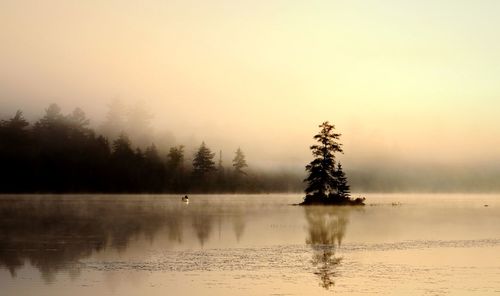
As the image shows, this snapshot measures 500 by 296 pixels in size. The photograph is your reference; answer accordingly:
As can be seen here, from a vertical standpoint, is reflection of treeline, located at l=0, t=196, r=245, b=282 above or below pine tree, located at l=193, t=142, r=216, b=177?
below

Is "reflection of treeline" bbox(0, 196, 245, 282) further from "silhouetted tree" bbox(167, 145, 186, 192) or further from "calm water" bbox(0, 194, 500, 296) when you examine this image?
"silhouetted tree" bbox(167, 145, 186, 192)

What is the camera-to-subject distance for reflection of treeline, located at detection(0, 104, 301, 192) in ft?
471

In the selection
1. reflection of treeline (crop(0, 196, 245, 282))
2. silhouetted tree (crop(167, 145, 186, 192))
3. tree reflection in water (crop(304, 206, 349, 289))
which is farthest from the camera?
silhouetted tree (crop(167, 145, 186, 192))

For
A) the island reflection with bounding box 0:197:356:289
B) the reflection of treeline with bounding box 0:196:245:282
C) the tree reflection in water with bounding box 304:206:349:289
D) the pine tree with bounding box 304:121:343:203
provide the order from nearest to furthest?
the tree reflection in water with bounding box 304:206:349:289, the island reflection with bounding box 0:197:356:289, the reflection of treeline with bounding box 0:196:245:282, the pine tree with bounding box 304:121:343:203

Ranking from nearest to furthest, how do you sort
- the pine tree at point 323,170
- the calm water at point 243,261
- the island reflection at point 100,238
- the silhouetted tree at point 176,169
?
the calm water at point 243,261 → the island reflection at point 100,238 → the pine tree at point 323,170 → the silhouetted tree at point 176,169

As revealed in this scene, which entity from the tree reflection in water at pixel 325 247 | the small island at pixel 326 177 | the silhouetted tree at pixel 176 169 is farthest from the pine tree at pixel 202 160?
the tree reflection in water at pixel 325 247

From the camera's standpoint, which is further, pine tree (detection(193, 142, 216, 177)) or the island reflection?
pine tree (detection(193, 142, 216, 177))

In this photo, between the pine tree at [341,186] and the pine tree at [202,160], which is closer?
the pine tree at [341,186]

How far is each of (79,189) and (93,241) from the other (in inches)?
4513

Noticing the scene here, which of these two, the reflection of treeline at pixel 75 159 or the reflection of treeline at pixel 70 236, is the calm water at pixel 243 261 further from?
the reflection of treeline at pixel 75 159

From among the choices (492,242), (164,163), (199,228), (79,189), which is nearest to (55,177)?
(79,189)

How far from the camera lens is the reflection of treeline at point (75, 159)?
144m

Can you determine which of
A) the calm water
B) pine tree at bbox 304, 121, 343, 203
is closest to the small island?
pine tree at bbox 304, 121, 343, 203

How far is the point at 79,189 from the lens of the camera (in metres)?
155
